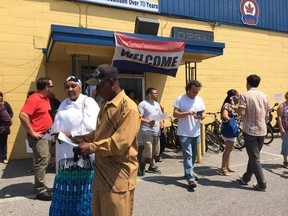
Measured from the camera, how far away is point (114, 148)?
8.05 feet

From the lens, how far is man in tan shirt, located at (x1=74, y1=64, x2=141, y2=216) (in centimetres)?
248

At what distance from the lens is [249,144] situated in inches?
219

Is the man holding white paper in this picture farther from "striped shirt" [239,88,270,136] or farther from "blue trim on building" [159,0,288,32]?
"blue trim on building" [159,0,288,32]

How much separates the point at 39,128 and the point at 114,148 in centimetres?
283

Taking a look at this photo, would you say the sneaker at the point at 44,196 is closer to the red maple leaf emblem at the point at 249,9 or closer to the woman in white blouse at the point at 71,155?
the woman in white blouse at the point at 71,155

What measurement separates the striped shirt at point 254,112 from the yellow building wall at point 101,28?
16.3 feet

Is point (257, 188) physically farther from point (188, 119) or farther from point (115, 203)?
point (115, 203)

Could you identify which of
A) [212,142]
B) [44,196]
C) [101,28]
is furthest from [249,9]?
[44,196]

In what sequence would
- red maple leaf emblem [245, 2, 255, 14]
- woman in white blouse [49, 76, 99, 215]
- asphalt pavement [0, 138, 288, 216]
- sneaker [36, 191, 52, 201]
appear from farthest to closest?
red maple leaf emblem [245, 2, 255, 14] → sneaker [36, 191, 52, 201] → asphalt pavement [0, 138, 288, 216] → woman in white blouse [49, 76, 99, 215]

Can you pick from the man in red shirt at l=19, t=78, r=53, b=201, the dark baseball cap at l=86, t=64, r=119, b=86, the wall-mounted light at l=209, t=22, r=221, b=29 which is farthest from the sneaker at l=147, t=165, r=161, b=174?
the wall-mounted light at l=209, t=22, r=221, b=29

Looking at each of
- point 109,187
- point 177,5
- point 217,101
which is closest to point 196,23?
point 177,5

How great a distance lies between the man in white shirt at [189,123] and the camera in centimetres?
569

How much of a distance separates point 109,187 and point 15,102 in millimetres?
6564

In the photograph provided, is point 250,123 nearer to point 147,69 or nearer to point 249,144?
point 249,144
